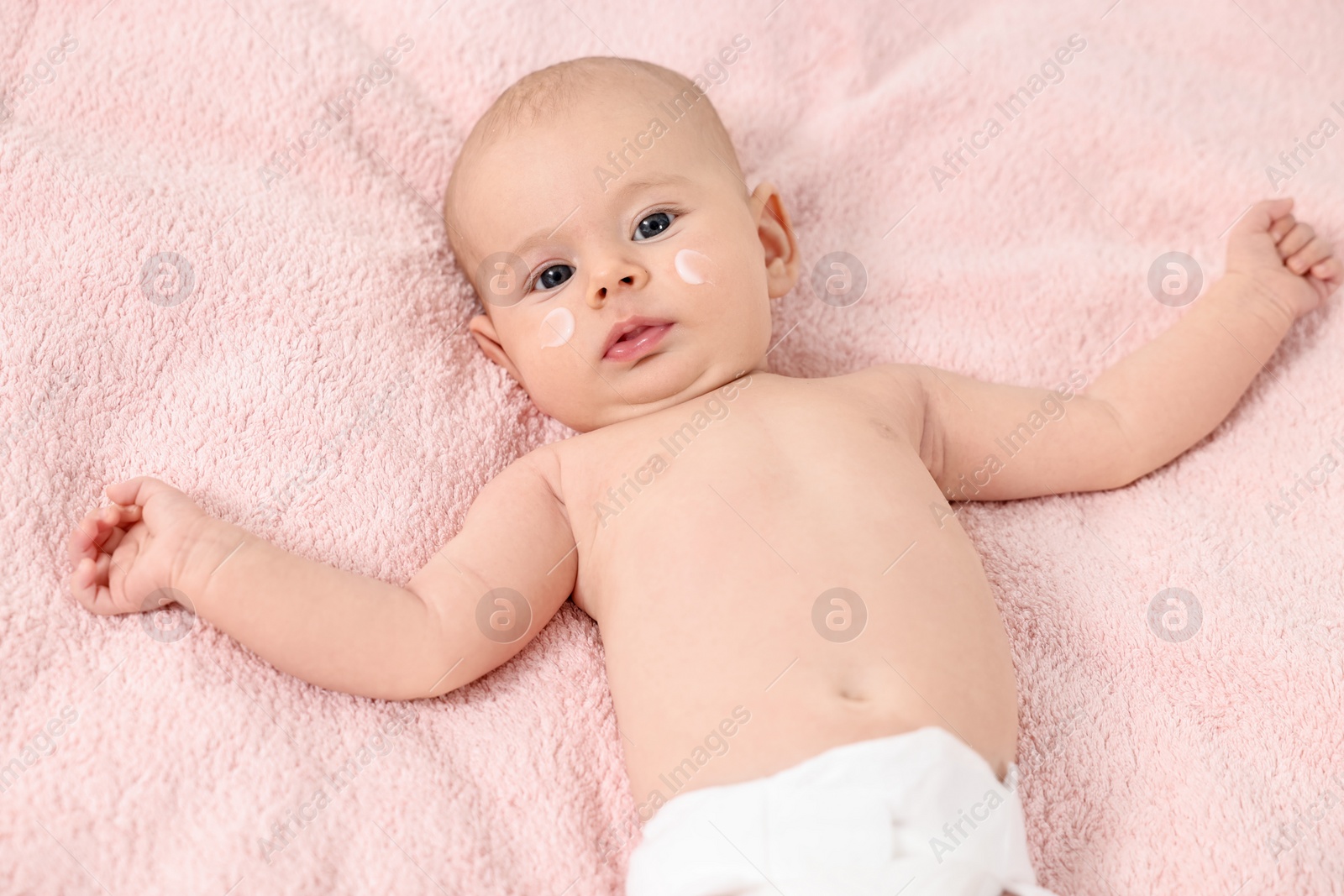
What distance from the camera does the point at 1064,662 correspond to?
1.65 metres

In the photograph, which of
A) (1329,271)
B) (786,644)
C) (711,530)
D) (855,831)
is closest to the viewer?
(855,831)

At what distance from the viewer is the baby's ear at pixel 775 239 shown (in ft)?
6.24

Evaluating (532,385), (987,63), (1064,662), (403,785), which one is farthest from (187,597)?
(987,63)

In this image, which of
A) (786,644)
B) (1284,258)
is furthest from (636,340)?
(1284,258)

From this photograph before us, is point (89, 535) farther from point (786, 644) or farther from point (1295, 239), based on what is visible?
point (1295, 239)

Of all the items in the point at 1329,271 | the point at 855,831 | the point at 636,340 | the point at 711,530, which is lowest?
the point at 1329,271

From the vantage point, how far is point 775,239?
194 cm

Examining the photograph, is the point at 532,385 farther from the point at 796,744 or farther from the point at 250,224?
the point at 796,744

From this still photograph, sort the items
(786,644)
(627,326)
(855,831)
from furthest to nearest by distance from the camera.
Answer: (627,326), (786,644), (855,831)

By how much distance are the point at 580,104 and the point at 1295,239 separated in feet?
4.26

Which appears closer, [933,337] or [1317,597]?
[1317,597]

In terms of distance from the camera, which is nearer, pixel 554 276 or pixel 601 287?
pixel 601 287

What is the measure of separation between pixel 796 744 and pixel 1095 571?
67 cm

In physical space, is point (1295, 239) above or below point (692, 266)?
below
